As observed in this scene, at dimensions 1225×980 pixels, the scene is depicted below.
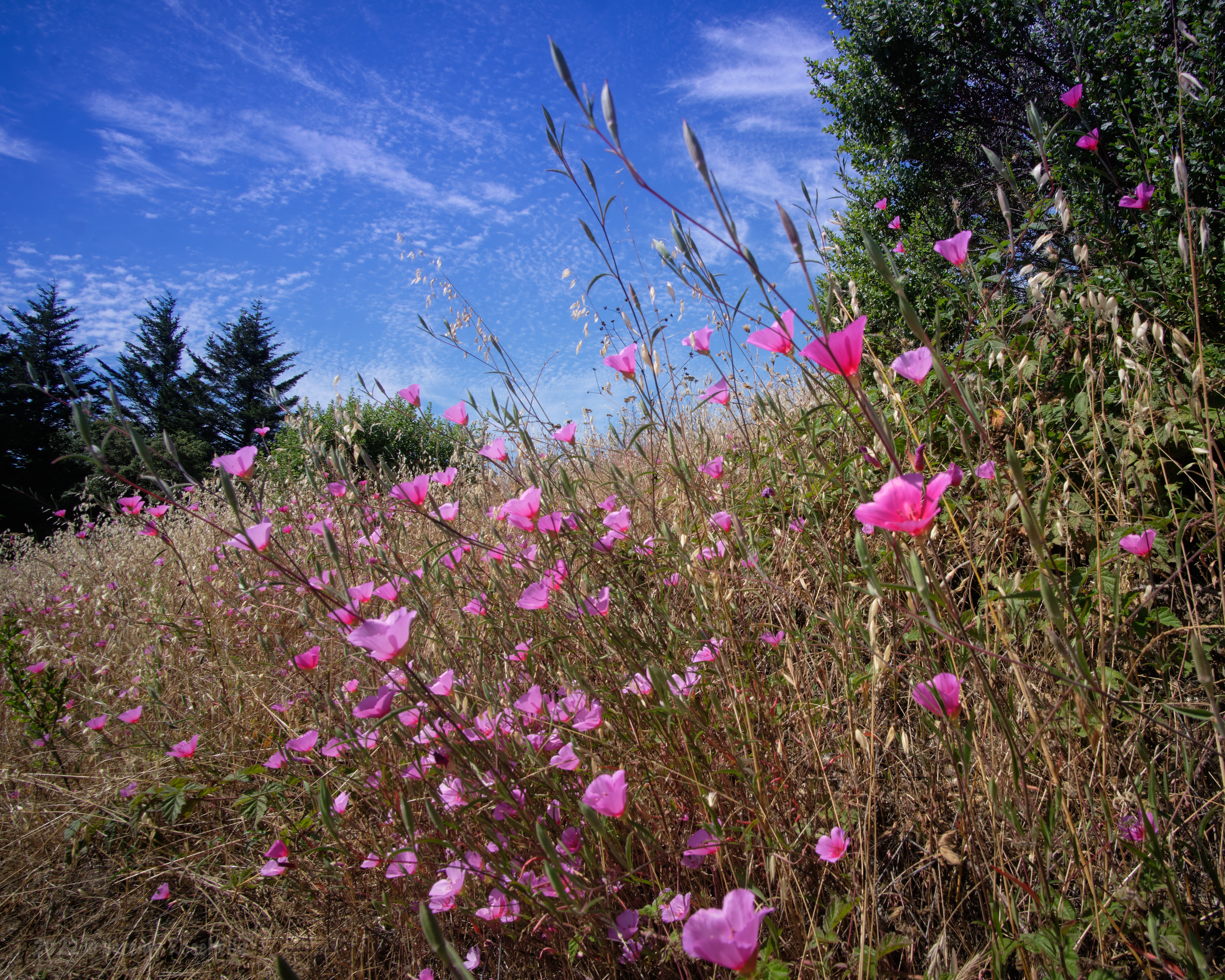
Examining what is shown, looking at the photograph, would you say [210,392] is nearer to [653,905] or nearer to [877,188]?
[877,188]

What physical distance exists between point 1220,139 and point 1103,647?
10.5ft

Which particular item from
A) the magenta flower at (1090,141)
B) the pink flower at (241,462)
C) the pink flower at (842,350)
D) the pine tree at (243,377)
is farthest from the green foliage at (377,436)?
the pine tree at (243,377)

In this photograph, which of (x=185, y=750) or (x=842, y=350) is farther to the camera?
(x=185, y=750)

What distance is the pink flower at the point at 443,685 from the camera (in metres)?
1.15

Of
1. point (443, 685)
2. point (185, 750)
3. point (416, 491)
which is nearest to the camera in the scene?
point (443, 685)

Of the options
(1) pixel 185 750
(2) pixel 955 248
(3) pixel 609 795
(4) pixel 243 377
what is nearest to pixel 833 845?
(3) pixel 609 795

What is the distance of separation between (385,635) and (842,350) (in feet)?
2.58

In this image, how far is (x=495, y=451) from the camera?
1448mm

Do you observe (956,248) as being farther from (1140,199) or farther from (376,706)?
(376,706)

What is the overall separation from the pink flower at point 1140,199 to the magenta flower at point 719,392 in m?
1.38

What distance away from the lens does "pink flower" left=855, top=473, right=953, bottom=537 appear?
65 centimetres

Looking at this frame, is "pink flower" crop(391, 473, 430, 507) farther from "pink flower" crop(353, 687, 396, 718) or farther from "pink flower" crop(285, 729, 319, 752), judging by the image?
"pink flower" crop(285, 729, 319, 752)

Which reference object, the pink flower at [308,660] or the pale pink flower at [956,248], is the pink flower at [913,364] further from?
the pink flower at [308,660]

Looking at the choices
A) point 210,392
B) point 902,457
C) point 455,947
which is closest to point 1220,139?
point 902,457
